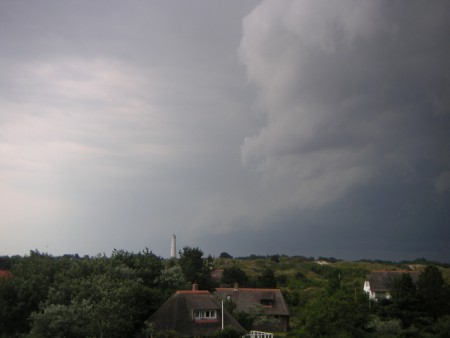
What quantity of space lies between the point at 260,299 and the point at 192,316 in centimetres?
2256

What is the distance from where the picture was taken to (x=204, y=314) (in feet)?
147

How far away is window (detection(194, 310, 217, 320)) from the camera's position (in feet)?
146

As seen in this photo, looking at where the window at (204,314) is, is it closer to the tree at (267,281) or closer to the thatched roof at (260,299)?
the thatched roof at (260,299)

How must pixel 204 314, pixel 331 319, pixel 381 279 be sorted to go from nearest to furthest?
1. pixel 331 319
2. pixel 204 314
3. pixel 381 279

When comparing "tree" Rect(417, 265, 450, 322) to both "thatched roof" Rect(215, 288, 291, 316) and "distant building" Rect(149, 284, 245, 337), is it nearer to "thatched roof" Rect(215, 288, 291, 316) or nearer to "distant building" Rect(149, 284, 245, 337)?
"thatched roof" Rect(215, 288, 291, 316)

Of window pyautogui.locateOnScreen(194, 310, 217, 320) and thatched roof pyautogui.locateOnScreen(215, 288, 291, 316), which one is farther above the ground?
thatched roof pyautogui.locateOnScreen(215, 288, 291, 316)

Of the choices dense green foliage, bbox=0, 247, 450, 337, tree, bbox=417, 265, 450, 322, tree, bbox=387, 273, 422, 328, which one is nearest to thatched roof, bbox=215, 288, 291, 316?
dense green foliage, bbox=0, 247, 450, 337

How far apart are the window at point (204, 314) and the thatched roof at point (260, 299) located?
17587 millimetres

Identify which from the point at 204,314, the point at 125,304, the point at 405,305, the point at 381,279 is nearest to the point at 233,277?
the point at 381,279

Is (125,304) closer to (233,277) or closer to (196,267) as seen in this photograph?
(196,267)

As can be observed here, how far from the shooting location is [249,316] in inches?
2092

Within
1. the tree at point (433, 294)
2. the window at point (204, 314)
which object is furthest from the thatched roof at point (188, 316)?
the tree at point (433, 294)

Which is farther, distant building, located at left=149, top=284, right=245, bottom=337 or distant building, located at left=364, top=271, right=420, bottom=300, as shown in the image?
distant building, located at left=364, top=271, right=420, bottom=300

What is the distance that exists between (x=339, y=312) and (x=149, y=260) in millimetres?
19075
